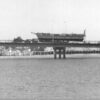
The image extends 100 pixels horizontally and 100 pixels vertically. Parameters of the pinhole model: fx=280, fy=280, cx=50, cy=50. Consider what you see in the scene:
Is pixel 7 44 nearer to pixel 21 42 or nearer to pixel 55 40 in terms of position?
pixel 21 42

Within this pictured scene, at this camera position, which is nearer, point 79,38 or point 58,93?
point 58,93

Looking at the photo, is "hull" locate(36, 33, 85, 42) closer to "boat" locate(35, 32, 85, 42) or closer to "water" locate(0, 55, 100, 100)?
"boat" locate(35, 32, 85, 42)

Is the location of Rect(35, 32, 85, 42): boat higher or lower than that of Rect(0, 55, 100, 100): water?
higher

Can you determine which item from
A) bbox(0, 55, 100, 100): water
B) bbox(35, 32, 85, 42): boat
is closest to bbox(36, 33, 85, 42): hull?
bbox(35, 32, 85, 42): boat

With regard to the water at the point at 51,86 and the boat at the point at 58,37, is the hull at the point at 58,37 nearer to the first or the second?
the boat at the point at 58,37

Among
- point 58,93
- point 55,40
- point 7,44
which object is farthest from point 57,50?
point 58,93

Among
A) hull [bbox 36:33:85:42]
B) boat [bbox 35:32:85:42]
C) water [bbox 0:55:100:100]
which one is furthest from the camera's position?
boat [bbox 35:32:85:42]

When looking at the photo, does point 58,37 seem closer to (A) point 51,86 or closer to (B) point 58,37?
(B) point 58,37

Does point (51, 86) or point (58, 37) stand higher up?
point (58, 37)

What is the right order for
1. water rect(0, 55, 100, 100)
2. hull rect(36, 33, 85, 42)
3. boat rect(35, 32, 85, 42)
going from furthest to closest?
boat rect(35, 32, 85, 42) → hull rect(36, 33, 85, 42) → water rect(0, 55, 100, 100)

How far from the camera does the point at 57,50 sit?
178000 millimetres

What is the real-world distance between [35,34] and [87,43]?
2859 centimetres

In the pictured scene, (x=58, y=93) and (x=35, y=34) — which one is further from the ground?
(x=35, y=34)

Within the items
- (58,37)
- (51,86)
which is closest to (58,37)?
(58,37)
